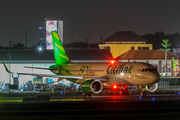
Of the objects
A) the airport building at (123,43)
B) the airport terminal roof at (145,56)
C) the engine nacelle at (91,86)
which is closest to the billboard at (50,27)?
the airport terminal roof at (145,56)

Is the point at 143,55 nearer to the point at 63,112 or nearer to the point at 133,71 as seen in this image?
the point at 133,71

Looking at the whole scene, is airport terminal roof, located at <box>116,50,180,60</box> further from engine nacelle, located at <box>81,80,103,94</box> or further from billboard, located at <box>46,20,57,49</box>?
engine nacelle, located at <box>81,80,103,94</box>

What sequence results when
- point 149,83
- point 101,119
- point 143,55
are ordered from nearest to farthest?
point 101,119 → point 149,83 → point 143,55

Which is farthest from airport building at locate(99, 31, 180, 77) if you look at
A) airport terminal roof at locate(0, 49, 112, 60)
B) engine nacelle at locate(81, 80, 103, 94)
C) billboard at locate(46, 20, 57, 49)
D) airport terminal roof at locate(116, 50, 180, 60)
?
engine nacelle at locate(81, 80, 103, 94)

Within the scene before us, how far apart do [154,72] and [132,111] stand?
14239mm

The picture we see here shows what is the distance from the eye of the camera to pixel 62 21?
265 ft

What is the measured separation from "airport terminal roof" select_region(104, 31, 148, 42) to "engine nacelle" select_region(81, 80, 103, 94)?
80589 mm

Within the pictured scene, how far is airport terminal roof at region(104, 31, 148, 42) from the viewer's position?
118812 millimetres

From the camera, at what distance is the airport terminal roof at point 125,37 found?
118812 mm

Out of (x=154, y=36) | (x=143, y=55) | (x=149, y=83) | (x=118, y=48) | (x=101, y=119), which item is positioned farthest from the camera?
(x=154, y=36)

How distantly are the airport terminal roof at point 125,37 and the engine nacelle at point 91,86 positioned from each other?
8059 centimetres

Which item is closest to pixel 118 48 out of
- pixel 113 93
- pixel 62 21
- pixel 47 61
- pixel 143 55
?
pixel 143 55

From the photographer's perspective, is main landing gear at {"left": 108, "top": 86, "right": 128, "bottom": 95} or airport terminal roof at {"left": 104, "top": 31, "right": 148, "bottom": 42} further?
airport terminal roof at {"left": 104, "top": 31, "right": 148, "bottom": 42}

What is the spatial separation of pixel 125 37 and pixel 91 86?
86318 mm
